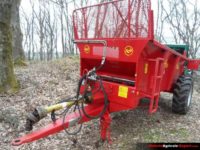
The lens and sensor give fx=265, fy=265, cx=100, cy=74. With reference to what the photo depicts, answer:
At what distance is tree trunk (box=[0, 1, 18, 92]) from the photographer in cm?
585

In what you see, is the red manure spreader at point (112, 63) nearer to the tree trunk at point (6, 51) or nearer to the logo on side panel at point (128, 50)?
the logo on side panel at point (128, 50)

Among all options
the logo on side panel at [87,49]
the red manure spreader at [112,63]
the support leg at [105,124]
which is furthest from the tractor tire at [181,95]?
the logo on side panel at [87,49]

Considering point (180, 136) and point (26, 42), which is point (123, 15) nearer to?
point (180, 136)

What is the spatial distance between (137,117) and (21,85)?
9.77 ft

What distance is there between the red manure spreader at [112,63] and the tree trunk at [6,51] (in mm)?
1904

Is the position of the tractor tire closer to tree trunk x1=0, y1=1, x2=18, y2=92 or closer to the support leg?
the support leg

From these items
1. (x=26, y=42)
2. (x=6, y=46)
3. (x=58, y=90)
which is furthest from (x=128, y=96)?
(x=26, y=42)

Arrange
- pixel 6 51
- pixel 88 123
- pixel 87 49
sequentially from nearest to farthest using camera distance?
1. pixel 87 49
2. pixel 88 123
3. pixel 6 51

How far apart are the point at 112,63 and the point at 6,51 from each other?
→ 283 centimetres

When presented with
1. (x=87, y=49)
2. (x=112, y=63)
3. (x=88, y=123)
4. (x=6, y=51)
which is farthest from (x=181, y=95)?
(x=6, y=51)

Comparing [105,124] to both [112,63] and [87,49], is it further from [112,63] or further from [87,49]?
[87,49]

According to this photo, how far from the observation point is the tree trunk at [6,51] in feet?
19.2

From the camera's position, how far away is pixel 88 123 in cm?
524

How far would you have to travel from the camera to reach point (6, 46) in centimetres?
611
